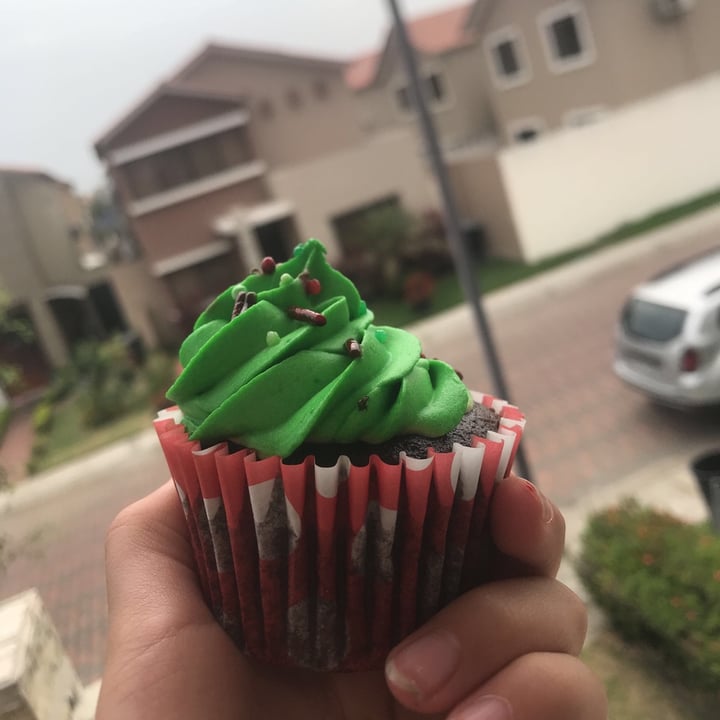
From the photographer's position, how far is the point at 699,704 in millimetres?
3666

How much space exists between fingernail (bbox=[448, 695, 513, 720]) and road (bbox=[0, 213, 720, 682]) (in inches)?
116

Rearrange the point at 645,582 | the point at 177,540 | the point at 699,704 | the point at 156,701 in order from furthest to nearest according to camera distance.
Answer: the point at 645,582 → the point at 699,704 → the point at 177,540 → the point at 156,701

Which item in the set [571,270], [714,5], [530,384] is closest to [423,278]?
[571,270]

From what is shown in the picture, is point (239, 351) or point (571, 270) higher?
point (239, 351)

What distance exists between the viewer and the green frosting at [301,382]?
1.56 metres

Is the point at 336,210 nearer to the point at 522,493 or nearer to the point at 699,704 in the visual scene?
the point at 699,704

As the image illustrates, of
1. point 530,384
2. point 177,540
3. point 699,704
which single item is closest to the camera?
point 177,540

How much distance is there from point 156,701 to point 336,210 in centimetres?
1523

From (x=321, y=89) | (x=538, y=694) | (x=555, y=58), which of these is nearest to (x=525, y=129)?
(x=555, y=58)

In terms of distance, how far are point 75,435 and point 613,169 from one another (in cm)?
1210

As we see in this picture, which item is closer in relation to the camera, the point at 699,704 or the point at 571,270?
the point at 699,704

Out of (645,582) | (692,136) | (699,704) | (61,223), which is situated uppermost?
(61,223)

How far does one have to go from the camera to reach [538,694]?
59.3 inches

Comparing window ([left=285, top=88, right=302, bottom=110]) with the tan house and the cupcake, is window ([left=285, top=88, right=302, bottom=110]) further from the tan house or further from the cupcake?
the cupcake
